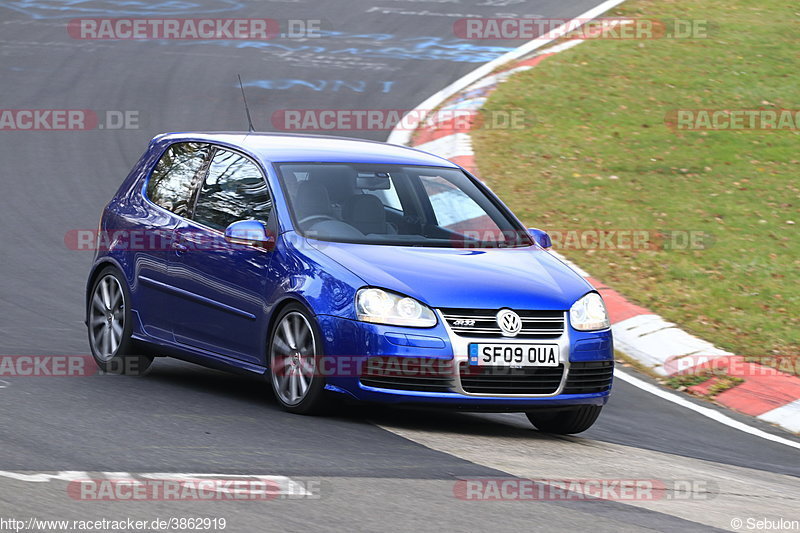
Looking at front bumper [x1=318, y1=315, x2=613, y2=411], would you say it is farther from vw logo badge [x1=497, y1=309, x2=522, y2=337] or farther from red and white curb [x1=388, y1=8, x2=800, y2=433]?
red and white curb [x1=388, y1=8, x2=800, y2=433]

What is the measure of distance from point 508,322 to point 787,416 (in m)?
2.97

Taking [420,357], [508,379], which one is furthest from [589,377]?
[420,357]

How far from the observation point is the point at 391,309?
7812 millimetres

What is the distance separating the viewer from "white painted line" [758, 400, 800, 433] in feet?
31.7

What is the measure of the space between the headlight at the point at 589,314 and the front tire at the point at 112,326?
3181mm

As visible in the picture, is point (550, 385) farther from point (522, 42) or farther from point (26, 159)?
point (522, 42)

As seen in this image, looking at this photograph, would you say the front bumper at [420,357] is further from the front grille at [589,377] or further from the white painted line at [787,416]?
the white painted line at [787,416]

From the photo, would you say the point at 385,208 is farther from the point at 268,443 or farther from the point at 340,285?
the point at 268,443

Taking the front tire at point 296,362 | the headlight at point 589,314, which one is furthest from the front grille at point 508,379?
the front tire at point 296,362

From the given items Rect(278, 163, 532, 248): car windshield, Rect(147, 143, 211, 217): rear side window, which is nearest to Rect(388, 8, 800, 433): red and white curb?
Rect(278, 163, 532, 248): car windshield

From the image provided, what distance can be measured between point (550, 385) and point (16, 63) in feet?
50.4

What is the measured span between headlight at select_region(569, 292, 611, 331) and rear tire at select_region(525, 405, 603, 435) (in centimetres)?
51

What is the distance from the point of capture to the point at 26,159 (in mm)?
16891

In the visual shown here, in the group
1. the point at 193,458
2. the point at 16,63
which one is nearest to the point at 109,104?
the point at 16,63
